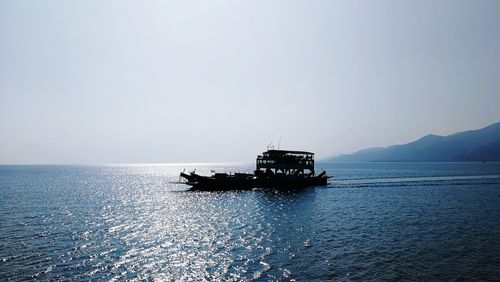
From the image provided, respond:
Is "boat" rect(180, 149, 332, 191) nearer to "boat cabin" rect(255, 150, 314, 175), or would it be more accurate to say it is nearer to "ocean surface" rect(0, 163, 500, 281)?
"boat cabin" rect(255, 150, 314, 175)

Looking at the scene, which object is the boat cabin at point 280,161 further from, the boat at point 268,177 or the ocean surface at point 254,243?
the ocean surface at point 254,243

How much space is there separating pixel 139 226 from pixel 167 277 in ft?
63.3

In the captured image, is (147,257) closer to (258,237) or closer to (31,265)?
(31,265)

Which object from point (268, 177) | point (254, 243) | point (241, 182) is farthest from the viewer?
point (268, 177)

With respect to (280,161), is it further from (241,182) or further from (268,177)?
(241,182)

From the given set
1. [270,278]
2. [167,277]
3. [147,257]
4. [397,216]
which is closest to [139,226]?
[147,257]

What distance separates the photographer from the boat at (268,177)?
7956 centimetres

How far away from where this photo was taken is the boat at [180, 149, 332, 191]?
7956cm

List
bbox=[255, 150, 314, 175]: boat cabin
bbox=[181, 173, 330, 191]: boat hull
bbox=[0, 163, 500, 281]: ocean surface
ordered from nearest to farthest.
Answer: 1. bbox=[0, 163, 500, 281]: ocean surface
2. bbox=[181, 173, 330, 191]: boat hull
3. bbox=[255, 150, 314, 175]: boat cabin

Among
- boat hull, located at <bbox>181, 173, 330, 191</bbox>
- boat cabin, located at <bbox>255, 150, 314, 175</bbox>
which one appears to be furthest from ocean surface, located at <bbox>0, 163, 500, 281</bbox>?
boat cabin, located at <bbox>255, 150, 314, 175</bbox>

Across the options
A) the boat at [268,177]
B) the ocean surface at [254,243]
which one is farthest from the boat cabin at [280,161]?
the ocean surface at [254,243]

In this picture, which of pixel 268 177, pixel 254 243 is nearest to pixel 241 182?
pixel 268 177

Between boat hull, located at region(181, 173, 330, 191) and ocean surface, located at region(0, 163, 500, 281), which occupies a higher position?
boat hull, located at region(181, 173, 330, 191)

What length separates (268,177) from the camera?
8312cm
